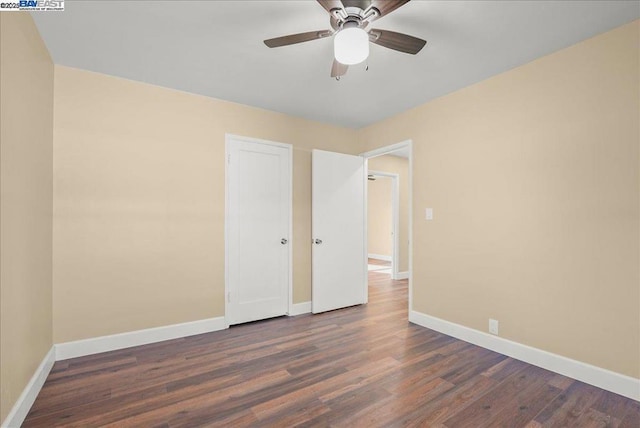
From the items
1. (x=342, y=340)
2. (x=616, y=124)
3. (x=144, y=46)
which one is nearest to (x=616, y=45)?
(x=616, y=124)

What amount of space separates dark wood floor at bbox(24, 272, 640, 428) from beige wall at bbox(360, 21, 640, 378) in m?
0.42

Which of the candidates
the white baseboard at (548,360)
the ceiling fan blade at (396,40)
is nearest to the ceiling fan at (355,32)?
the ceiling fan blade at (396,40)

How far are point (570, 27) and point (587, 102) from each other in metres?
0.56

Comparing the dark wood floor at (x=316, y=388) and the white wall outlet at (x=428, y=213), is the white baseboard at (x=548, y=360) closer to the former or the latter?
the dark wood floor at (x=316, y=388)

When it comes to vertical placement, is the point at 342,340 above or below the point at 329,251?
below

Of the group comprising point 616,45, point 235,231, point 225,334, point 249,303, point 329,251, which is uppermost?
point 616,45

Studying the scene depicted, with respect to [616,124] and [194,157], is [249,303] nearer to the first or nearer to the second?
[194,157]

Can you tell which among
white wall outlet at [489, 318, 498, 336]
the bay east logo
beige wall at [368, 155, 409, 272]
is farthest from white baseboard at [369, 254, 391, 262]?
the bay east logo

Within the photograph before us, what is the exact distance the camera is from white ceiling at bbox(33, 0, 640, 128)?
6.41 ft

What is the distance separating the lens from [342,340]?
303 cm

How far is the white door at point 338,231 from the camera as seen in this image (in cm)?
396

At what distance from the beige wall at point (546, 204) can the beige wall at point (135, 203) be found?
96.0 inches

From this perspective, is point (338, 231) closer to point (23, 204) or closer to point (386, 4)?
point (386, 4)

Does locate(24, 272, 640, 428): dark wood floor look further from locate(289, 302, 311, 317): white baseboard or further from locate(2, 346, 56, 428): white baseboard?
locate(289, 302, 311, 317): white baseboard
